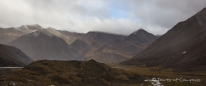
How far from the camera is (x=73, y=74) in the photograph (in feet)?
440

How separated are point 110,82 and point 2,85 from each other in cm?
7071

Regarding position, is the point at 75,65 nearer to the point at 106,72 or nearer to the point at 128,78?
the point at 106,72

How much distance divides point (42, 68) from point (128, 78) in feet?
187

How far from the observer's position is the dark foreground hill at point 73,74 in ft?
384

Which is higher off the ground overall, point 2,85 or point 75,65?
point 75,65

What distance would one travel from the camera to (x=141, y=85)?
12925 centimetres

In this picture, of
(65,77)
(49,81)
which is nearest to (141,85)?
(65,77)

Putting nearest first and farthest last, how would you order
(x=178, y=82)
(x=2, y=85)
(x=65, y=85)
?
(x=2, y=85)
(x=65, y=85)
(x=178, y=82)

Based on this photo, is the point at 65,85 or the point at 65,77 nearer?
the point at 65,85

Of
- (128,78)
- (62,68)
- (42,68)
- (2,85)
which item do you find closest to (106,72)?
(128,78)

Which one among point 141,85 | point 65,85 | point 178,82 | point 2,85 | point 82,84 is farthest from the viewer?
point 178,82

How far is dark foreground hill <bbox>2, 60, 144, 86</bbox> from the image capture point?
116925 millimetres

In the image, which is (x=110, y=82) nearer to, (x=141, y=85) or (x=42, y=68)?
(x=141, y=85)

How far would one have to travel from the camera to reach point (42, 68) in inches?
5281
